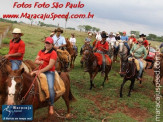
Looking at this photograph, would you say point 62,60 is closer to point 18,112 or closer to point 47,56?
point 47,56

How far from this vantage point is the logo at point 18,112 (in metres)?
4.03

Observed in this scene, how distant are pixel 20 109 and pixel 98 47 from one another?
6508 millimetres

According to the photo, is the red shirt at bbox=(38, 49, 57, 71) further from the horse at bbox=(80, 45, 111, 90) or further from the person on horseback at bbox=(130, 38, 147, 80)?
the person on horseback at bbox=(130, 38, 147, 80)

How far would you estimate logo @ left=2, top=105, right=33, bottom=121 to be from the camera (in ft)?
13.2

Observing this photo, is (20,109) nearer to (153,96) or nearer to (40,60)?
(40,60)

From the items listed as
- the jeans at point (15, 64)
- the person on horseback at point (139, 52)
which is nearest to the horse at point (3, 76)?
the jeans at point (15, 64)

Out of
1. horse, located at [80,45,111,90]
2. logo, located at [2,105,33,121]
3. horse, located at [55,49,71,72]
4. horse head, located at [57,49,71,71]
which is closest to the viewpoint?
logo, located at [2,105,33,121]

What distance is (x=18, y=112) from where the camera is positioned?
416 centimetres

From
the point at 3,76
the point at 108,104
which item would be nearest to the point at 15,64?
the point at 3,76

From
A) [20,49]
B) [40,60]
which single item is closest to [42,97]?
[40,60]

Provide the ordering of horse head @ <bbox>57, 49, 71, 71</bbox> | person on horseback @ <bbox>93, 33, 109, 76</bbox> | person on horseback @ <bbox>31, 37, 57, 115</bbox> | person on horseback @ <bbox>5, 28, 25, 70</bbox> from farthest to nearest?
1. person on horseback @ <bbox>93, 33, 109, 76</bbox>
2. horse head @ <bbox>57, 49, 71, 71</bbox>
3. person on horseback @ <bbox>5, 28, 25, 70</bbox>
4. person on horseback @ <bbox>31, 37, 57, 115</bbox>

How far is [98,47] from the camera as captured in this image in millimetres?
9859

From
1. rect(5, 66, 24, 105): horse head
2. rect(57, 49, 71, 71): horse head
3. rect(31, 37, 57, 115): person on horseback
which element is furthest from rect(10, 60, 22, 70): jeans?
rect(57, 49, 71, 71): horse head

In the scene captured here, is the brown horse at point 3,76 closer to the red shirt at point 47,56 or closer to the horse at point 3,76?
the horse at point 3,76
